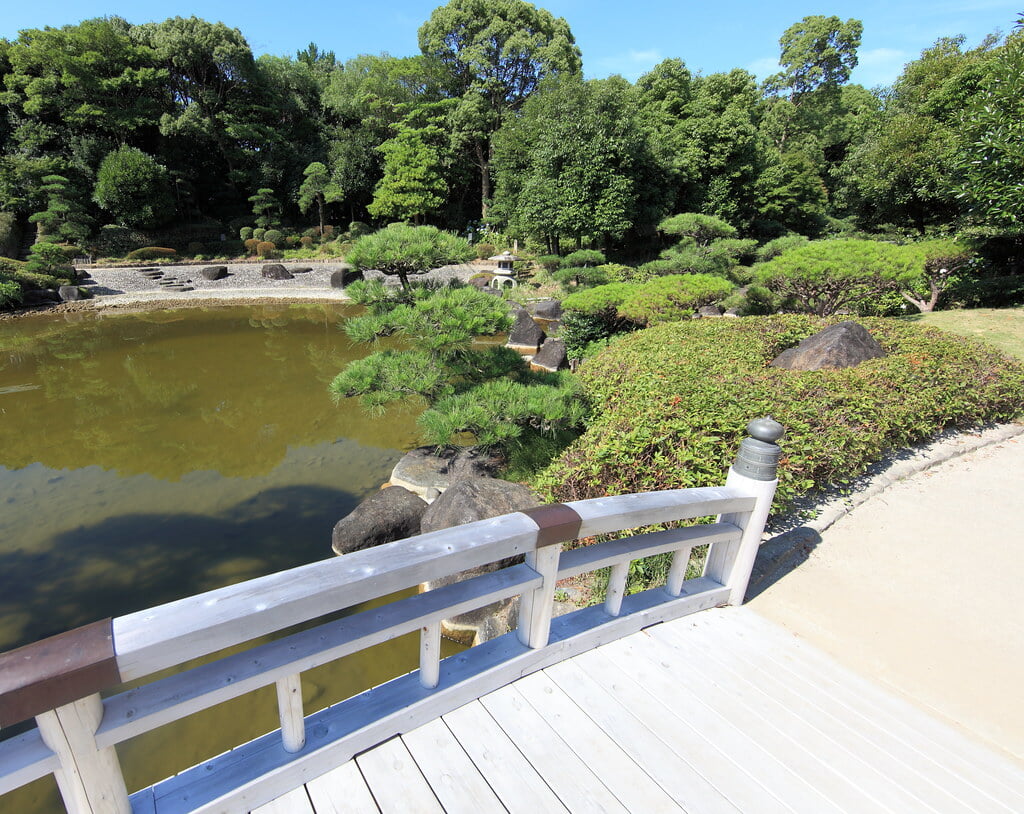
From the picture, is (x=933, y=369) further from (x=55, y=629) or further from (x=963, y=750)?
(x=55, y=629)

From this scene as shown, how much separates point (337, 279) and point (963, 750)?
16266 millimetres

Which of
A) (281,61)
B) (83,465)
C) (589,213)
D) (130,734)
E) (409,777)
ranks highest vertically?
(281,61)

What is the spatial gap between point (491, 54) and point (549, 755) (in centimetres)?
2418

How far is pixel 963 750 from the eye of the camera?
149 cm

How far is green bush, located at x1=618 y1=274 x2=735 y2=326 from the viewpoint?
268 inches

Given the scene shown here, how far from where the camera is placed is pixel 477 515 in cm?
333

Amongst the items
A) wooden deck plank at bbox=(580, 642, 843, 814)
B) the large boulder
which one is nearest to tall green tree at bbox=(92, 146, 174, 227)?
the large boulder

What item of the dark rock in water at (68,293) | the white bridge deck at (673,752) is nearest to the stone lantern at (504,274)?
the dark rock in water at (68,293)

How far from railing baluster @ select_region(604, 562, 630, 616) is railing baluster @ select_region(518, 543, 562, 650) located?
0.94 ft

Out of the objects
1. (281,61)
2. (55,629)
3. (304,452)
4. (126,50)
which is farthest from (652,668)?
(281,61)

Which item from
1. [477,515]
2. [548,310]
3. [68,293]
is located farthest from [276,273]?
[477,515]

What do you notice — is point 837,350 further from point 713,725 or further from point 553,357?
point 713,725

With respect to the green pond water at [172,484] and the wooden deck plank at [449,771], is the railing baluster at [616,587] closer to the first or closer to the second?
the wooden deck plank at [449,771]

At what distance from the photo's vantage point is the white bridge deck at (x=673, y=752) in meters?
1.23
